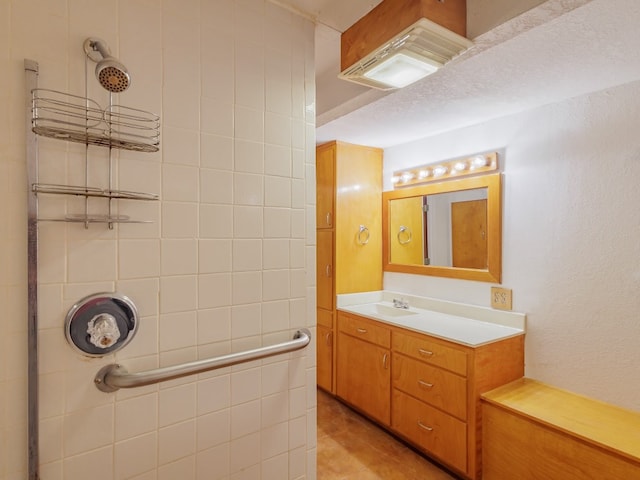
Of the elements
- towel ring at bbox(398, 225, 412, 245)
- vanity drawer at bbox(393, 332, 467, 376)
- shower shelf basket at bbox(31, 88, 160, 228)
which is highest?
shower shelf basket at bbox(31, 88, 160, 228)

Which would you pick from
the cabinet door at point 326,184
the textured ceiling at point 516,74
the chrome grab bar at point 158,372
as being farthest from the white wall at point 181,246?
the cabinet door at point 326,184

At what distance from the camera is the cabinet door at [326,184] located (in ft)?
9.23

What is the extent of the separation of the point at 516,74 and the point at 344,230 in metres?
1.59

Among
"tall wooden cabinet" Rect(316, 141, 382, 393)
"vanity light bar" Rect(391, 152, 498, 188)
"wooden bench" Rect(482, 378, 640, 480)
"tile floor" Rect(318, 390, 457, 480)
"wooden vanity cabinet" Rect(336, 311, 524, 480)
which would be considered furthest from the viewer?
"tall wooden cabinet" Rect(316, 141, 382, 393)

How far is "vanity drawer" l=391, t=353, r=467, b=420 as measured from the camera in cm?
A: 189

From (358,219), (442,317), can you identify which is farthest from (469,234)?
(358,219)

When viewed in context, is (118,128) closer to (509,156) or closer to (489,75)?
(489,75)

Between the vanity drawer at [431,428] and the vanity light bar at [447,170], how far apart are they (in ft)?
5.19

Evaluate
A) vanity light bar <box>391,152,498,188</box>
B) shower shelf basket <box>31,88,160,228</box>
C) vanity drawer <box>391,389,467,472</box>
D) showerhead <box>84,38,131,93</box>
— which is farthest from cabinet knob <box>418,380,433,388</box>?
showerhead <box>84,38,131,93</box>

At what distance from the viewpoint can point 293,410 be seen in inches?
49.2

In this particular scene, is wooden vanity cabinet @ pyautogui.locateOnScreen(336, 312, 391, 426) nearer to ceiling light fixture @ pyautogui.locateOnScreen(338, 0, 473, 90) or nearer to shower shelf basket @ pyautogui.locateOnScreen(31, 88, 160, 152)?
ceiling light fixture @ pyautogui.locateOnScreen(338, 0, 473, 90)

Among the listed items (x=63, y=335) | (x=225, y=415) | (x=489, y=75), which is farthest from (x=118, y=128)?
(x=489, y=75)

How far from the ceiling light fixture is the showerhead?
0.85m

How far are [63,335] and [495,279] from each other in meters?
2.30
